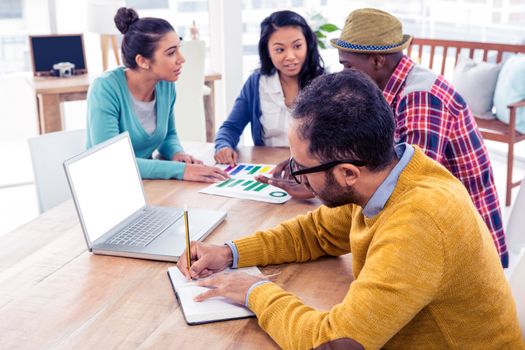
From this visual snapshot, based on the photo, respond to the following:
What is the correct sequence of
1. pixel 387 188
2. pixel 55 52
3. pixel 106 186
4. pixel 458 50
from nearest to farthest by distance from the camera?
pixel 387 188, pixel 106 186, pixel 55 52, pixel 458 50

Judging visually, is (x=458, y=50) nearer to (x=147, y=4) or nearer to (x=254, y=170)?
(x=147, y=4)

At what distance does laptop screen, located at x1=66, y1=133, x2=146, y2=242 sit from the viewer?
1.45m

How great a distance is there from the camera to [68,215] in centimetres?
173

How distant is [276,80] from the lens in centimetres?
250

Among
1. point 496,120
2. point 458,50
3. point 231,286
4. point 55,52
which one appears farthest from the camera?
point 458,50

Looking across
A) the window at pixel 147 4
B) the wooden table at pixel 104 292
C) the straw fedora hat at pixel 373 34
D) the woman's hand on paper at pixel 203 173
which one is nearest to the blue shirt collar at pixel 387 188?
the wooden table at pixel 104 292

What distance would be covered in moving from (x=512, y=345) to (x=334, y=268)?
0.41 m

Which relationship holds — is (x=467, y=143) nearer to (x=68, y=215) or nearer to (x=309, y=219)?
(x=309, y=219)

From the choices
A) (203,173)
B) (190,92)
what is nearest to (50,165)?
(203,173)

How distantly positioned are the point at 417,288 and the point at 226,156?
130 centimetres

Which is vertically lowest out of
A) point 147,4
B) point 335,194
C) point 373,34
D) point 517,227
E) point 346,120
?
point 517,227

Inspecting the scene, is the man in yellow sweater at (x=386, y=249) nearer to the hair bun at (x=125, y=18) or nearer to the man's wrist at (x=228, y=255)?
the man's wrist at (x=228, y=255)

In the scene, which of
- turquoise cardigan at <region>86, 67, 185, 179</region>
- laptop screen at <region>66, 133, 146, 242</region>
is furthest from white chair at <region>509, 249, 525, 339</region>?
turquoise cardigan at <region>86, 67, 185, 179</region>

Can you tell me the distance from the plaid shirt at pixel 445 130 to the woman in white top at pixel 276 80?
0.72 m
